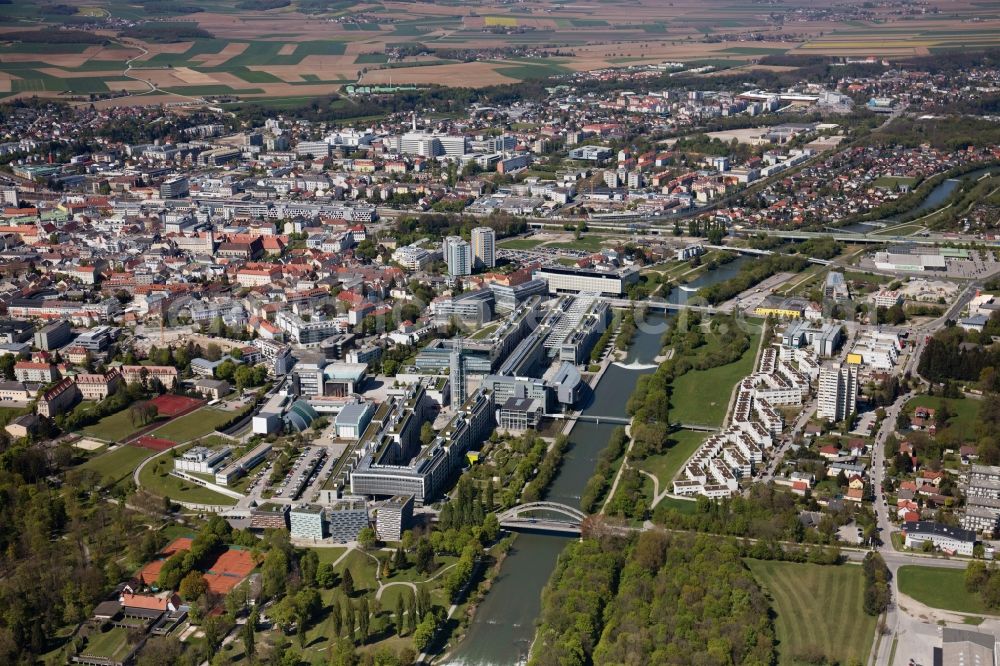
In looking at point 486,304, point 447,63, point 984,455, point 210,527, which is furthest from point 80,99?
point 984,455

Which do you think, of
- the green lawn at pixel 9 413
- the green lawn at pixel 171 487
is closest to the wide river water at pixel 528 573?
the green lawn at pixel 171 487

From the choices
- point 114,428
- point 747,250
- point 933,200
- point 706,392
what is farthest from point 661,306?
point 933,200

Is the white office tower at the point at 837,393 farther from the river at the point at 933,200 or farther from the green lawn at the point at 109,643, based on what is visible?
the river at the point at 933,200

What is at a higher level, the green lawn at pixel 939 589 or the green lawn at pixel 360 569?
the green lawn at pixel 939 589

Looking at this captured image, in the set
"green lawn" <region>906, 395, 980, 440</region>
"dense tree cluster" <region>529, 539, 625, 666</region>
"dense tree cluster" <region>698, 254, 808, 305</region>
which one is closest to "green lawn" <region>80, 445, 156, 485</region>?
"dense tree cluster" <region>529, 539, 625, 666</region>

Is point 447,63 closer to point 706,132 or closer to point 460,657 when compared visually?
point 706,132
